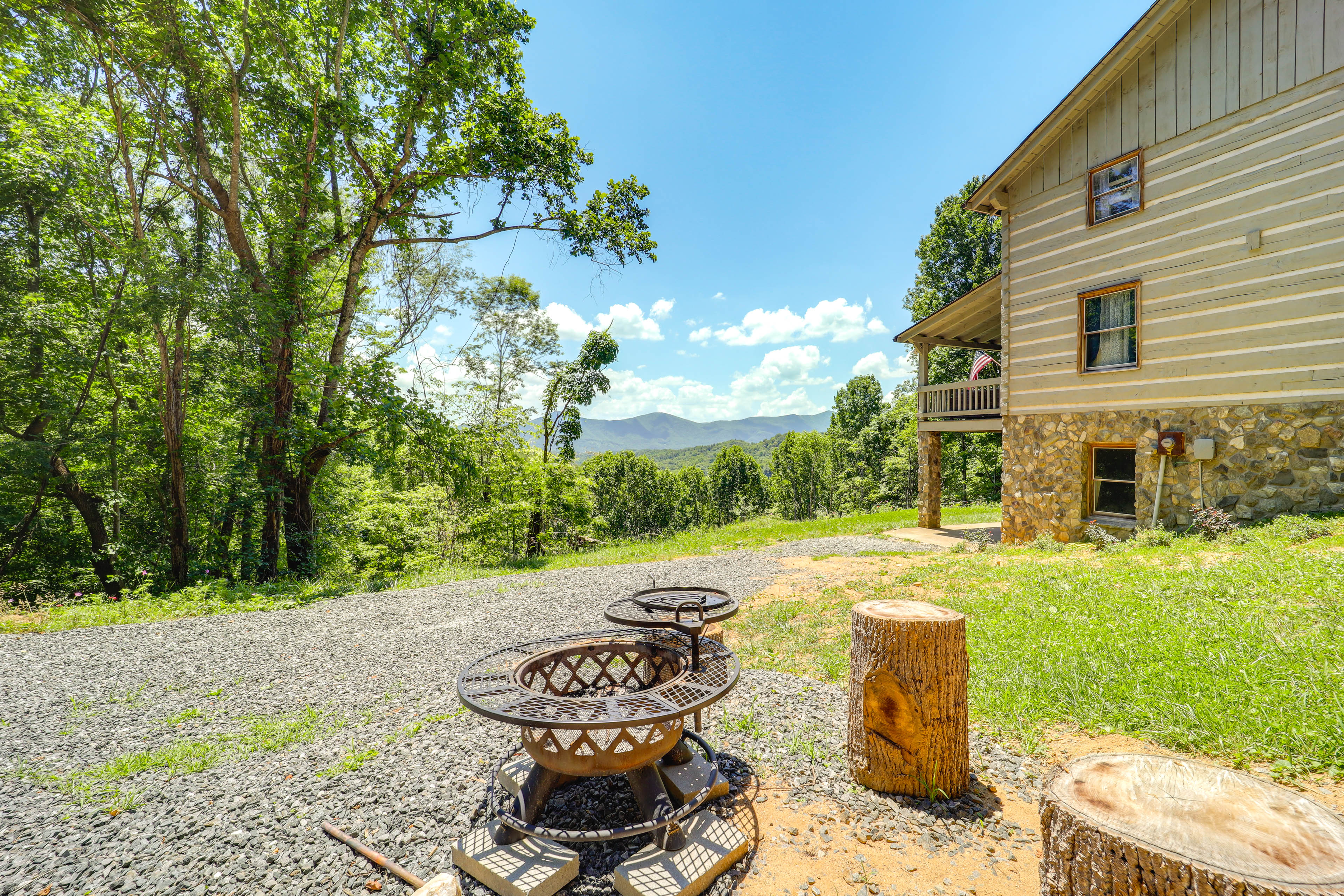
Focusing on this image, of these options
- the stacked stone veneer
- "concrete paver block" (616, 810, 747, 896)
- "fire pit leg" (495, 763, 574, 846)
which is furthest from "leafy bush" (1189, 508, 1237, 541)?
"fire pit leg" (495, 763, 574, 846)

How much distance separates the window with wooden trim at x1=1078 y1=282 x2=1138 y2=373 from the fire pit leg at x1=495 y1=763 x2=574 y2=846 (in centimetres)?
986

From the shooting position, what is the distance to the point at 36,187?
854cm

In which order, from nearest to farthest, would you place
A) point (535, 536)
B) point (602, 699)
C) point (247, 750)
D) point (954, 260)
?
point (602, 699) → point (247, 750) → point (535, 536) → point (954, 260)

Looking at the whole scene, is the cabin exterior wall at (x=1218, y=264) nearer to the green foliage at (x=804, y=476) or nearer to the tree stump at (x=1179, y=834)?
the tree stump at (x=1179, y=834)

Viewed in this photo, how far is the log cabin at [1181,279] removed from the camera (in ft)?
19.8

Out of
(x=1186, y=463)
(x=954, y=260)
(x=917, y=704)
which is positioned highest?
(x=954, y=260)

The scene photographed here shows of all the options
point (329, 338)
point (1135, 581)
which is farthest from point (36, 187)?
point (1135, 581)

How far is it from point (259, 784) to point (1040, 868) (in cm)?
386

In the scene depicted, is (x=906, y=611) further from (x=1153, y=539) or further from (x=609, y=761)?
(x=1153, y=539)

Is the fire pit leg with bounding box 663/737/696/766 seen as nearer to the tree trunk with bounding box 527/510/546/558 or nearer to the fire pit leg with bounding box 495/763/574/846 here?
the fire pit leg with bounding box 495/763/574/846

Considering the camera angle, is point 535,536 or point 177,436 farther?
point 535,536

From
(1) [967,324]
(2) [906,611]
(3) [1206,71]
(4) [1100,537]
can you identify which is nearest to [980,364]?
(1) [967,324]

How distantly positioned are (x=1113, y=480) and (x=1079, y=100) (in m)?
6.20

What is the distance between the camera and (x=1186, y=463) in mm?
7184
